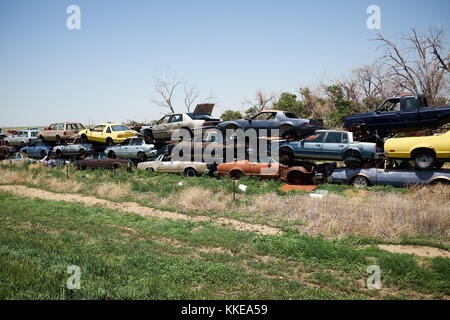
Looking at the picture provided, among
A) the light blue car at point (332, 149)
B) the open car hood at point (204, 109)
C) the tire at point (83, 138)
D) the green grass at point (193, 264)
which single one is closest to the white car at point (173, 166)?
the open car hood at point (204, 109)

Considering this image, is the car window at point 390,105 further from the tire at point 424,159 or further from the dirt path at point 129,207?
the dirt path at point 129,207

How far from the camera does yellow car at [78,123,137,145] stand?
1988 centimetres

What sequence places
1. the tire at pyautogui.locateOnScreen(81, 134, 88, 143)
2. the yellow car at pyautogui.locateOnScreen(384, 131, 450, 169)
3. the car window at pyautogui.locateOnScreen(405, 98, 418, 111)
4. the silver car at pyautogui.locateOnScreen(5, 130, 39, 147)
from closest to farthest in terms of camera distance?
the yellow car at pyautogui.locateOnScreen(384, 131, 450, 169)
the car window at pyautogui.locateOnScreen(405, 98, 418, 111)
the tire at pyautogui.locateOnScreen(81, 134, 88, 143)
the silver car at pyautogui.locateOnScreen(5, 130, 39, 147)

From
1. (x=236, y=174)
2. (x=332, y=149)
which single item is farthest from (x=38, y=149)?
(x=332, y=149)

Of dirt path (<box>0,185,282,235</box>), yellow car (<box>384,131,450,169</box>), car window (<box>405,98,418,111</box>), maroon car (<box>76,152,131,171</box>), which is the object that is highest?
car window (<box>405,98,418,111</box>)

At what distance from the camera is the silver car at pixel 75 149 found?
21078mm

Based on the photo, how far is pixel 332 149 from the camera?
13.6 meters

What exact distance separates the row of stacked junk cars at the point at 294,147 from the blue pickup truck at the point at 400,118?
3 cm

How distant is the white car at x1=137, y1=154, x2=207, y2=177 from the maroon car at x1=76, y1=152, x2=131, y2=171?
87cm

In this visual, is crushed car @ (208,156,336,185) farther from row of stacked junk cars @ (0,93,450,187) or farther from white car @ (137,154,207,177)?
white car @ (137,154,207,177)

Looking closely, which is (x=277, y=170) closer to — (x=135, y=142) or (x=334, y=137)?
(x=334, y=137)

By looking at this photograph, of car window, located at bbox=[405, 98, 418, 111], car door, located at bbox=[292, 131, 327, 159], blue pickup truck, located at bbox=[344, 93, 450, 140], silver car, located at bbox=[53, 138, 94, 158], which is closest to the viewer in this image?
blue pickup truck, located at bbox=[344, 93, 450, 140]

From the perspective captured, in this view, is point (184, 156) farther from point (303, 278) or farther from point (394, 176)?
point (303, 278)

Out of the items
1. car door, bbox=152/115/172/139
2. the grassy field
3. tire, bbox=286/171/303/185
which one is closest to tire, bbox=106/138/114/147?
car door, bbox=152/115/172/139
